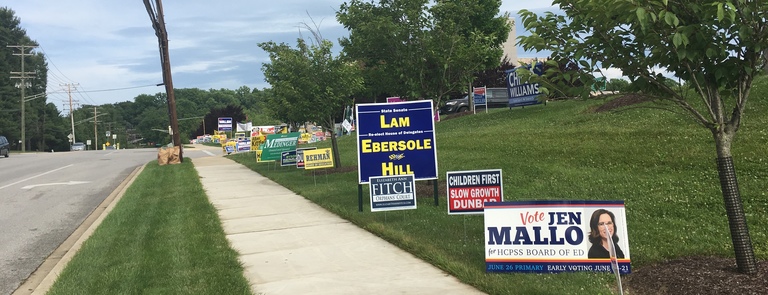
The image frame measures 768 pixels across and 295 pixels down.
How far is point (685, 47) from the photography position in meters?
4.02

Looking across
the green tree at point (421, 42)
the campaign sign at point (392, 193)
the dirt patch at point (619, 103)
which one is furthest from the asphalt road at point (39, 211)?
the dirt patch at point (619, 103)

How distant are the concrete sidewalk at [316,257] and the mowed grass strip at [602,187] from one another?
0.78 ft

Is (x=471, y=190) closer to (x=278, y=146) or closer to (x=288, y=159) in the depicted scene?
(x=288, y=159)

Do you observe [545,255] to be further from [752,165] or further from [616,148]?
[616,148]

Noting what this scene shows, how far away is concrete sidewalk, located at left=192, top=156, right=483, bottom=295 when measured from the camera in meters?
5.20

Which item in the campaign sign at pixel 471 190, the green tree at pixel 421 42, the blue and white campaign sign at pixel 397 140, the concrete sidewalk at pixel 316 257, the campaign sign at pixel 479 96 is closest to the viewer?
the concrete sidewalk at pixel 316 257

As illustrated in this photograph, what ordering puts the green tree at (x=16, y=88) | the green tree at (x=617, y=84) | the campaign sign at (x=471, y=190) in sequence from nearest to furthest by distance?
the green tree at (x=617, y=84), the campaign sign at (x=471, y=190), the green tree at (x=16, y=88)

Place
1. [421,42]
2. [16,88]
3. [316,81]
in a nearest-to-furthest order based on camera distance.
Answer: [421,42] < [316,81] < [16,88]

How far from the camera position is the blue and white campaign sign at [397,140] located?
9.55m

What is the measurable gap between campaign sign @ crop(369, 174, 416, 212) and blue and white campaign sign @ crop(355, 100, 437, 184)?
3.92 ft

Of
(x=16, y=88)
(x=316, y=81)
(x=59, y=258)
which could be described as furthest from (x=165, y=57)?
(x=16, y=88)

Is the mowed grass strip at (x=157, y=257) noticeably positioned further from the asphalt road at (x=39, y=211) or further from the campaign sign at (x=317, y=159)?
the campaign sign at (x=317, y=159)

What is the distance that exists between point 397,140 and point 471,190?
2734 millimetres

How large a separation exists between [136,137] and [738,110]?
189801mm
